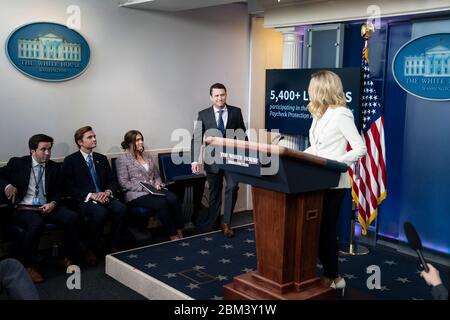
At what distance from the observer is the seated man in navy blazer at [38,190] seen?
14.5 ft

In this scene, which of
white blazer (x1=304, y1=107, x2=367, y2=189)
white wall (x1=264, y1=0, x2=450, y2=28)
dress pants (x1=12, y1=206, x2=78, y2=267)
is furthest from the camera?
white wall (x1=264, y1=0, x2=450, y2=28)

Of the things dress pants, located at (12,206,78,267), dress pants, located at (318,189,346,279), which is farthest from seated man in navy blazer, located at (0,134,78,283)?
dress pants, located at (318,189,346,279)

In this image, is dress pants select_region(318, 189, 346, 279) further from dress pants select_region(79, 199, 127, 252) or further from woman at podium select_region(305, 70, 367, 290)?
dress pants select_region(79, 199, 127, 252)

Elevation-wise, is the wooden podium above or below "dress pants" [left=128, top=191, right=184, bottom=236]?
above

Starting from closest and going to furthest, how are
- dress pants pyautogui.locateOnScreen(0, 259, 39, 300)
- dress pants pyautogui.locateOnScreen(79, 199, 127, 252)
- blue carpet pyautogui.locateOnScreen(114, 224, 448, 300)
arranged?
dress pants pyautogui.locateOnScreen(0, 259, 39, 300), blue carpet pyautogui.locateOnScreen(114, 224, 448, 300), dress pants pyautogui.locateOnScreen(79, 199, 127, 252)

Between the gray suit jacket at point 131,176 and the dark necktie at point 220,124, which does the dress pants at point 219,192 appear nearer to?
the dark necktie at point 220,124

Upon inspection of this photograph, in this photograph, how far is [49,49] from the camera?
5.00 m

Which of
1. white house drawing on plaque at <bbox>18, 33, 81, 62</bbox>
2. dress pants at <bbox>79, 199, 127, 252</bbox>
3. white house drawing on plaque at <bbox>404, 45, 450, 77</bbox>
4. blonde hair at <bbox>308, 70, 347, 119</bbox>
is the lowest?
dress pants at <bbox>79, 199, 127, 252</bbox>

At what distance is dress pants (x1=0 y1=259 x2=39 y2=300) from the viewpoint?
2.57 metres

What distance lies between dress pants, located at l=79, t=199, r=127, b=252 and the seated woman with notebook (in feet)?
0.79

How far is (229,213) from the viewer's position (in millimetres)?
5418
